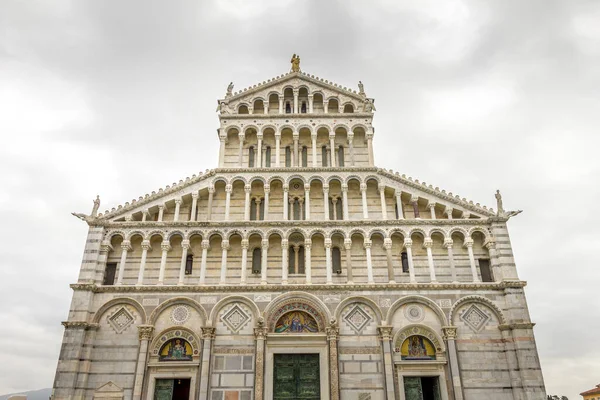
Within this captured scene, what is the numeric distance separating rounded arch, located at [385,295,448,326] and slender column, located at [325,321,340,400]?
2279 millimetres

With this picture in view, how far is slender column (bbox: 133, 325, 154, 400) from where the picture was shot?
1820 cm

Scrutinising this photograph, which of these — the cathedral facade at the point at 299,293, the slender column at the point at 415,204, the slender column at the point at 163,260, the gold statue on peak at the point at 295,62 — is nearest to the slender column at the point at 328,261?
the cathedral facade at the point at 299,293

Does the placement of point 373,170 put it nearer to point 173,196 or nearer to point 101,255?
point 173,196

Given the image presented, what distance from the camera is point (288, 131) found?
80.5 feet

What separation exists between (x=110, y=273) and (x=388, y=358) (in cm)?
1286

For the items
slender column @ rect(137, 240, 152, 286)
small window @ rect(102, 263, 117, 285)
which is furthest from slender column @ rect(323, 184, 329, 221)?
small window @ rect(102, 263, 117, 285)

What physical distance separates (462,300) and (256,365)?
9.09 meters

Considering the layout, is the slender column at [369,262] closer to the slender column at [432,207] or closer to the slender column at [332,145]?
the slender column at [432,207]

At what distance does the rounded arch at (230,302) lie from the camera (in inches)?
765

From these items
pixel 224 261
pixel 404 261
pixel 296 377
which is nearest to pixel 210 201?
pixel 224 261

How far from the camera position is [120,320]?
19.6 metres

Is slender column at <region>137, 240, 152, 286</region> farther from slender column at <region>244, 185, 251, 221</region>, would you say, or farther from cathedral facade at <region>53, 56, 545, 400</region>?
slender column at <region>244, 185, 251, 221</region>

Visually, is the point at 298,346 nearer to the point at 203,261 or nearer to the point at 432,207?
the point at 203,261

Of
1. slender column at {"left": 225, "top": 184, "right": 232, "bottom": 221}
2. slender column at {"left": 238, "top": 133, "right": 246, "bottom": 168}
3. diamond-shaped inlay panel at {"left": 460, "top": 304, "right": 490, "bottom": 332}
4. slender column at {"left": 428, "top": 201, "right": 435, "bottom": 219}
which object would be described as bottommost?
diamond-shaped inlay panel at {"left": 460, "top": 304, "right": 490, "bottom": 332}
